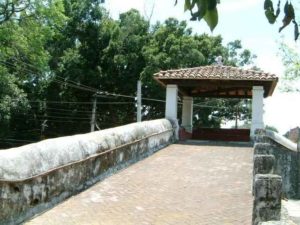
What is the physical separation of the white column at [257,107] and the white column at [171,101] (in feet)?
9.16

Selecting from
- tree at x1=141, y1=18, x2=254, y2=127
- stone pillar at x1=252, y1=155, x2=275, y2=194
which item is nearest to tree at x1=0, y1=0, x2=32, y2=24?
tree at x1=141, y1=18, x2=254, y2=127

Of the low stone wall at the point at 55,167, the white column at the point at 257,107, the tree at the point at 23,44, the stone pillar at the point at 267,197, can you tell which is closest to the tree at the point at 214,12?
Answer: the stone pillar at the point at 267,197

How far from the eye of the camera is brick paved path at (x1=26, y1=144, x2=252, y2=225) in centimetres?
743

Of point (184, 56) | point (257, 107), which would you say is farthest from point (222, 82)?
point (184, 56)

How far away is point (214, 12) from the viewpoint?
213 cm

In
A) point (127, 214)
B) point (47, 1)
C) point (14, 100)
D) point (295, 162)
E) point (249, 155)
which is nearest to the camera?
point (127, 214)

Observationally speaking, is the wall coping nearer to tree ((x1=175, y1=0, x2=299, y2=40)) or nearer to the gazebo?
tree ((x1=175, y1=0, x2=299, y2=40))

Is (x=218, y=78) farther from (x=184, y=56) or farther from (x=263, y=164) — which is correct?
(x=184, y=56)

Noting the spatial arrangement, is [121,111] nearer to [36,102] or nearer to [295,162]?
[36,102]

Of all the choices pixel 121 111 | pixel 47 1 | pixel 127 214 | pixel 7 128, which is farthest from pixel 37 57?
pixel 127 214

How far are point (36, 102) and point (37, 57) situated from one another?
34.0 feet

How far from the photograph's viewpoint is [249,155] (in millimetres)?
14547

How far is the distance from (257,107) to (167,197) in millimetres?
10112

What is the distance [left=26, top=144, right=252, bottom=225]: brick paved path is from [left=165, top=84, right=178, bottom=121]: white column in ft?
18.0
